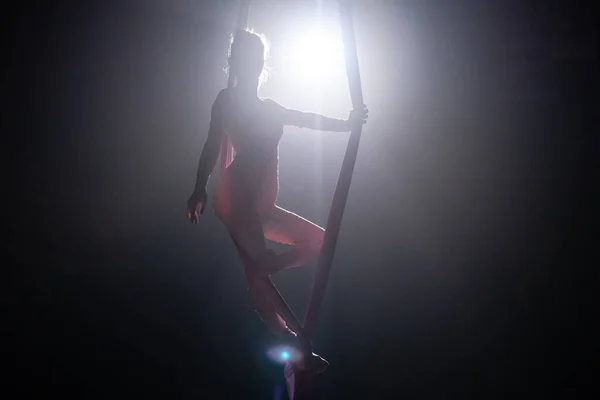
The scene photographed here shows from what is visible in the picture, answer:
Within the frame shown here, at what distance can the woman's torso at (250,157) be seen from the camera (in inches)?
43.6

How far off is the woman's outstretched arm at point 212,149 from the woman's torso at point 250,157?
0.01 metres

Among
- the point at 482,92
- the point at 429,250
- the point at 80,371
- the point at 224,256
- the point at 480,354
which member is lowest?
the point at 80,371

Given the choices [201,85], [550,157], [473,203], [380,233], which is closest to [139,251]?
[201,85]

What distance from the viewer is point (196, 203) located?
111 centimetres

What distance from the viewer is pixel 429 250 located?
2.73 meters

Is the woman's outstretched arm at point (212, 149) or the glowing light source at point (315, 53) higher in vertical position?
the glowing light source at point (315, 53)

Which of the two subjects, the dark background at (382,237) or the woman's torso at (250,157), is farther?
the dark background at (382,237)

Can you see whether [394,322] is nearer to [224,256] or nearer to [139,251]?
[224,256]

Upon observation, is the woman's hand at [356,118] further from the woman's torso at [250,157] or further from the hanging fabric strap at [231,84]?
the hanging fabric strap at [231,84]

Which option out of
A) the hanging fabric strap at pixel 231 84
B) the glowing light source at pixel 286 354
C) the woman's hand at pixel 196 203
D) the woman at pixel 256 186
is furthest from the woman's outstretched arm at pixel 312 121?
the glowing light source at pixel 286 354

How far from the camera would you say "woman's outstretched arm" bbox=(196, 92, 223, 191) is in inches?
44.8

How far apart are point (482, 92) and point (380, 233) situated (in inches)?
33.6

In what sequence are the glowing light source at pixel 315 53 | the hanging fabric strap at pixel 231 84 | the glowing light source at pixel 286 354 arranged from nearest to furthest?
the glowing light source at pixel 286 354 < the hanging fabric strap at pixel 231 84 < the glowing light source at pixel 315 53

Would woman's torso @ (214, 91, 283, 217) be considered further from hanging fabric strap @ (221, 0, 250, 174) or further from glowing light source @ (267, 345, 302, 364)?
glowing light source @ (267, 345, 302, 364)
